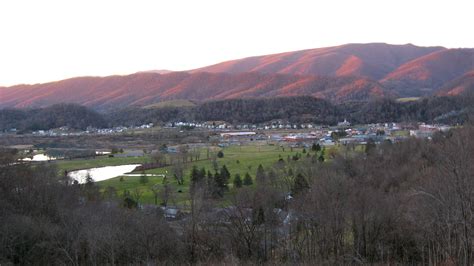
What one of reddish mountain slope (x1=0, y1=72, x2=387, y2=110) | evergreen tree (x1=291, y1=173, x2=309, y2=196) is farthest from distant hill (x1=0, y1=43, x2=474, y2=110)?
evergreen tree (x1=291, y1=173, x2=309, y2=196)

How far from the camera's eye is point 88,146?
6272 cm

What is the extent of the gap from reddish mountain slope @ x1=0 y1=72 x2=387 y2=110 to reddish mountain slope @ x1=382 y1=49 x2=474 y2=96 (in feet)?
54.2

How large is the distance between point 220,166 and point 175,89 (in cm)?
11256

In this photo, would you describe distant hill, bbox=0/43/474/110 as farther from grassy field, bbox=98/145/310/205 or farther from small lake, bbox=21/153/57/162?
small lake, bbox=21/153/57/162

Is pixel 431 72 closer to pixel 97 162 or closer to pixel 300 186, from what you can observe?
pixel 97 162

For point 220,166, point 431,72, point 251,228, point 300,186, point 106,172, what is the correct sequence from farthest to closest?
point 431,72
point 106,172
point 220,166
point 300,186
point 251,228

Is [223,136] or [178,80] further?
[178,80]

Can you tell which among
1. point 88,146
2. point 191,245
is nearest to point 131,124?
point 88,146

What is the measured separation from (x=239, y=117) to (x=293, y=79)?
5714cm

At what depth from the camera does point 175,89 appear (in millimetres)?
148125

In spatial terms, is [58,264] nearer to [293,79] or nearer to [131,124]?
[131,124]

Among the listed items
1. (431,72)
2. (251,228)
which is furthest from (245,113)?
(431,72)

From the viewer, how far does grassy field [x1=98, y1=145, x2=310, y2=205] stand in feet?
94.0

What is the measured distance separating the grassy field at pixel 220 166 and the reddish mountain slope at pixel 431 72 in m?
87.7
